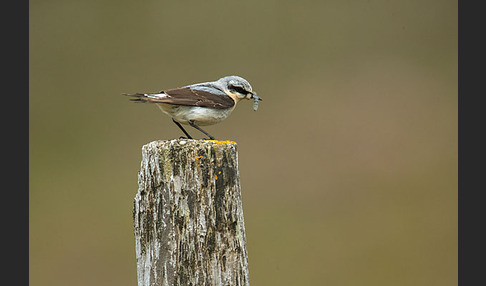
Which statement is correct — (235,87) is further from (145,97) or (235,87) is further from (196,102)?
(145,97)

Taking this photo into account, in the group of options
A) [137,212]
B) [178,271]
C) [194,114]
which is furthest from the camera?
[194,114]

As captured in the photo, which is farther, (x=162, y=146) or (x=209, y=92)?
(x=209, y=92)

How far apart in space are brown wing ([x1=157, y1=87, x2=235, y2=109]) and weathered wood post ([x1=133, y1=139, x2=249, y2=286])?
73cm

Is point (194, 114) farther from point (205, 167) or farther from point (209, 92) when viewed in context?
point (205, 167)

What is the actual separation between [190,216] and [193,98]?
3.52 feet

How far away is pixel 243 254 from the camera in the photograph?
9.31ft

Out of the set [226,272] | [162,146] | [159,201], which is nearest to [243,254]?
[226,272]

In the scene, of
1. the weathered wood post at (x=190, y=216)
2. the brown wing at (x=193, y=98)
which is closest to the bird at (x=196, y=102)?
the brown wing at (x=193, y=98)

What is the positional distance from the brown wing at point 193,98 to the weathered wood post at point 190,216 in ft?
2.40

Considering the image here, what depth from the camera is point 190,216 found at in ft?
8.84

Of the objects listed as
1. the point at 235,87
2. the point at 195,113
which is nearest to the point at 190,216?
the point at 195,113

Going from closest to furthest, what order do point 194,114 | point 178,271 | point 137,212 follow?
point 178,271 < point 137,212 < point 194,114

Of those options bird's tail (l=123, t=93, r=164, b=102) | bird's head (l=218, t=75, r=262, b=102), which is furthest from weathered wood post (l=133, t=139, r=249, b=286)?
bird's head (l=218, t=75, r=262, b=102)

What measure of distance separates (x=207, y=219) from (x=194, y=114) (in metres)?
1.03
